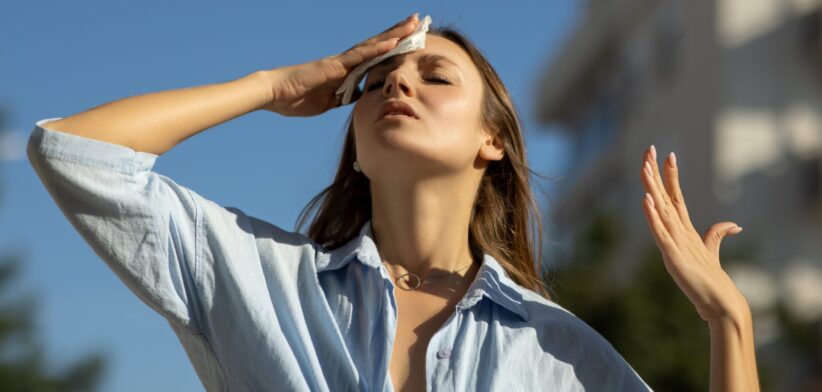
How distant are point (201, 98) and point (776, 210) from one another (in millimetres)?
19905

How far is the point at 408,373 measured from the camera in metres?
3.34

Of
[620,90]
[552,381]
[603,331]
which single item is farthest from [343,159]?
[620,90]

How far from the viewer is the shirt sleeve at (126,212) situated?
2.96m

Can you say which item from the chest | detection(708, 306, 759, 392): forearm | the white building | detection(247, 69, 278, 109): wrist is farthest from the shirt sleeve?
the white building

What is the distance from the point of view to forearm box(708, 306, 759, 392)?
3.35m

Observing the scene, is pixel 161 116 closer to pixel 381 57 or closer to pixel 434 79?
pixel 381 57

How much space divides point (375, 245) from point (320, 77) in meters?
0.46

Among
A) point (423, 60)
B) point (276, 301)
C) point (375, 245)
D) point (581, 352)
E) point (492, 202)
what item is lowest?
point (581, 352)

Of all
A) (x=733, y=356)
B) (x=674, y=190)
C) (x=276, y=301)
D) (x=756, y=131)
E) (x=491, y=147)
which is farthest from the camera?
(x=756, y=131)

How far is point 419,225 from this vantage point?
3631 mm

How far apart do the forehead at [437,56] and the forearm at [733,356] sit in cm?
99

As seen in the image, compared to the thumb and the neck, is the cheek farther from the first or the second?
the thumb

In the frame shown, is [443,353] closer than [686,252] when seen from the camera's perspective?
Yes

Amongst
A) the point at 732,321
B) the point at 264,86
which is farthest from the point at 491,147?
the point at 732,321
